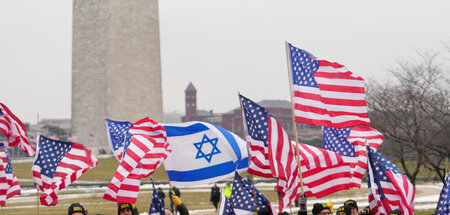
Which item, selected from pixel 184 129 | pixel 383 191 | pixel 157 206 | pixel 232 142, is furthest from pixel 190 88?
pixel 157 206

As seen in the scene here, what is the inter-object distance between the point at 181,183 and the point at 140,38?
242ft

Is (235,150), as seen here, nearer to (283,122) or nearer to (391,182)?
(391,182)

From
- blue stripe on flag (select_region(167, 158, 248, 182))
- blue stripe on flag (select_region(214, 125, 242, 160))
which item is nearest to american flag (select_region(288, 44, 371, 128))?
blue stripe on flag (select_region(214, 125, 242, 160))

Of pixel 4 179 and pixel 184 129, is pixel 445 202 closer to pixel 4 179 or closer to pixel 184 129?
pixel 184 129

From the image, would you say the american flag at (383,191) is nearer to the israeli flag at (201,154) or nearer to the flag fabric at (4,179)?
the israeli flag at (201,154)

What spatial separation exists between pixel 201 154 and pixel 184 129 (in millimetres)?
556

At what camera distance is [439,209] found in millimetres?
13969

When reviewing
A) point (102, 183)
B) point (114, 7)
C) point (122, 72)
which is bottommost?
point (102, 183)

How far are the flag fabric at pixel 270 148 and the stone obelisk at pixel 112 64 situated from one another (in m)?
74.4

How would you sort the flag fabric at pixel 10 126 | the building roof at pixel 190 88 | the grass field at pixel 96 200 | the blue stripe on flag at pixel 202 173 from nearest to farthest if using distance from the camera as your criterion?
1. the blue stripe on flag at pixel 202 173
2. the flag fabric at pixel 10 126
3. the grass field at pixel 96 200
4. the building roof at pixel 190 88

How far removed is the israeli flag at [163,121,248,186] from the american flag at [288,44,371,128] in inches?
76.2

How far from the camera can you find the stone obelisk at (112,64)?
288 ft

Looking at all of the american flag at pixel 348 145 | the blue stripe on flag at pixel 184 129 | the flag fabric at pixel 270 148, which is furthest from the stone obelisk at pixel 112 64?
the flag fabric at pixel 270 148

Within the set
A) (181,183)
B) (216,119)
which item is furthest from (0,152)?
(216,119)
